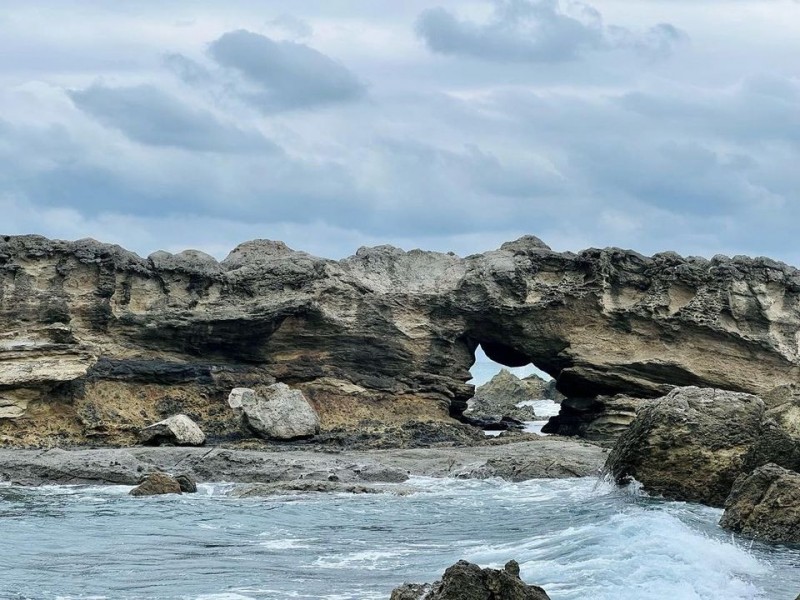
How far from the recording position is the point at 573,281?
3447 cm

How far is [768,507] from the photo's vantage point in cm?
1723

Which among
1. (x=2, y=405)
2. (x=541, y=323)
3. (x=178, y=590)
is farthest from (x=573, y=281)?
(x=178, y=590)

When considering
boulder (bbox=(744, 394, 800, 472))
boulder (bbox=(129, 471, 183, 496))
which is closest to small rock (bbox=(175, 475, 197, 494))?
boulder (bbox=(129, 471, 183, 496))

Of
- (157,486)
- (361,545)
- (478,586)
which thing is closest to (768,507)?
(361,545)

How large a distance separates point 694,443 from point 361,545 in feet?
22.0

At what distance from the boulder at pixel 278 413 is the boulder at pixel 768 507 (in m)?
14.5

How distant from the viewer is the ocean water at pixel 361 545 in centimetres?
1397

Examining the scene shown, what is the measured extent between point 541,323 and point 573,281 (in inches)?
58.9

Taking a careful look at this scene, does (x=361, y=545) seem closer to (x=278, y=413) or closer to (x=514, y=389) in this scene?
(x=278, y=413)

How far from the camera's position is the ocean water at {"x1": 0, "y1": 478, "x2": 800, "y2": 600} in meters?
14.0

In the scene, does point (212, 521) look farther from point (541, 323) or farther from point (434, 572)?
point (541, 323)

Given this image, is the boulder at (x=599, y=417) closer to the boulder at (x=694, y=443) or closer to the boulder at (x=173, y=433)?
the boulder at (x=694, y=443)

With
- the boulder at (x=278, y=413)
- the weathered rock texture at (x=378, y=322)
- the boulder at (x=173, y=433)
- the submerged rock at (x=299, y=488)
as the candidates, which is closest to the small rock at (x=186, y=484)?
the submerged rock at (x=299, y=488)

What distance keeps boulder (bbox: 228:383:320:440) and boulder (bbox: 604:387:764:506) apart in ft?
36.0
